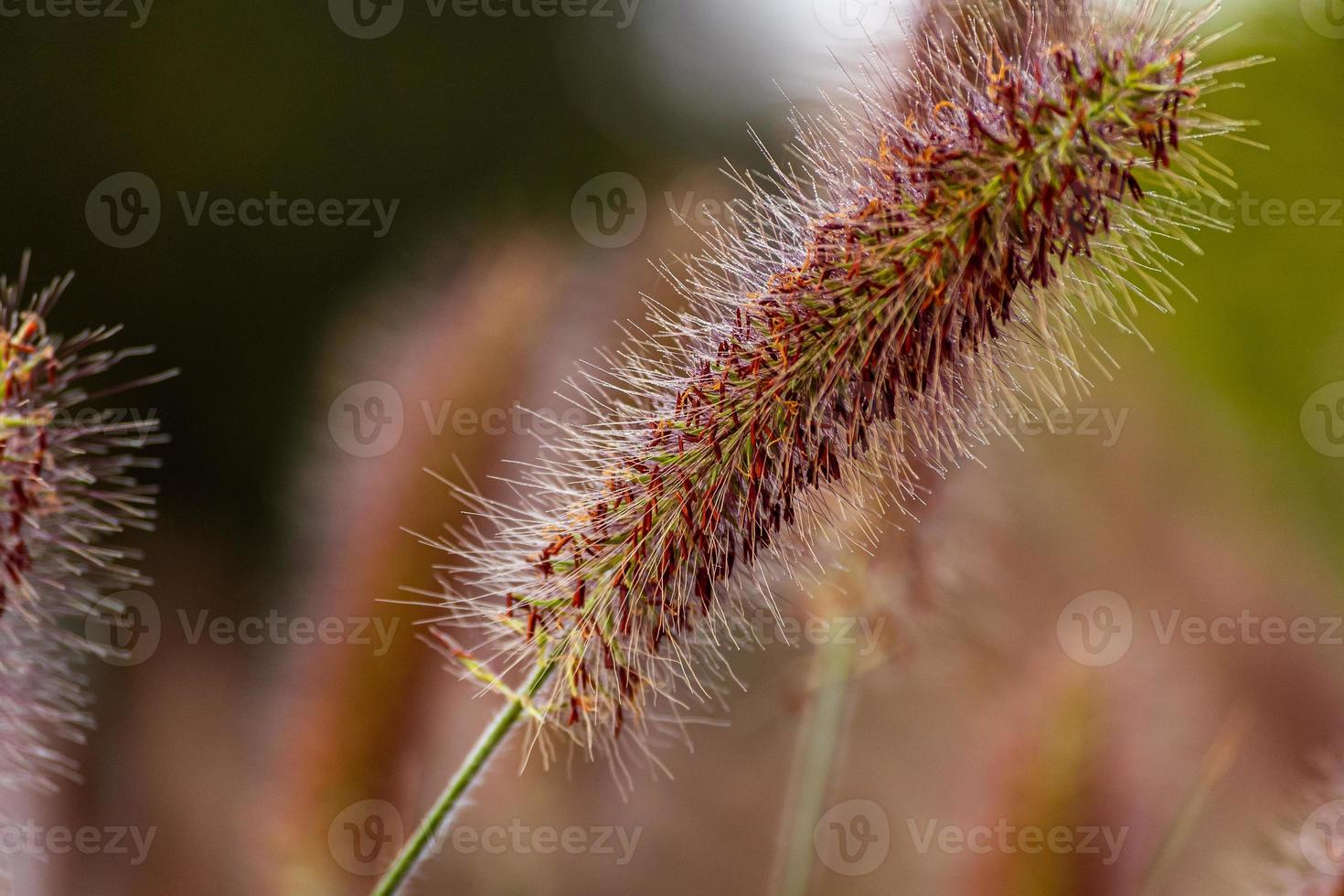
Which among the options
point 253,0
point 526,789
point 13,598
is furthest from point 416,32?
point 13,598

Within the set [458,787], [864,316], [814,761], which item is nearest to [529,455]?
[814,761]

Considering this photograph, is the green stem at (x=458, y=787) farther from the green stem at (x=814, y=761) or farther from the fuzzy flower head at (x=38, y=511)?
the green stem at (x=814, y=761)

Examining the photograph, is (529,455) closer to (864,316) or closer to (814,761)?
(814,761)

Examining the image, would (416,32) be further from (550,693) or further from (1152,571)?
(550,693)

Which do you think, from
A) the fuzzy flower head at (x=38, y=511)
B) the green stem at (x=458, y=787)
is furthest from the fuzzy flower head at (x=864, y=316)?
the fuzzy flower head at (x=38, y=511)

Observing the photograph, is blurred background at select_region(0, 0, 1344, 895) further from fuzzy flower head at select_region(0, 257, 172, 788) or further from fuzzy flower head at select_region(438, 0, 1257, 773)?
fuzzy flower head at select_region(0, 257, 172, 788)

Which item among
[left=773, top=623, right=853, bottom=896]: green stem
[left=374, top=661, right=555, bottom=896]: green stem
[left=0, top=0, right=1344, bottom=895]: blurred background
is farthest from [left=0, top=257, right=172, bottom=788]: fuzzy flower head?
[left=773, top=623, right=853, bottom=896]: green stem
